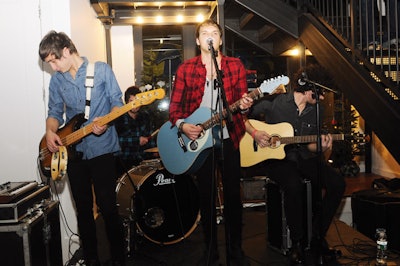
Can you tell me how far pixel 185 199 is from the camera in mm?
3979

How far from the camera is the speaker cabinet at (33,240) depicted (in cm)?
249

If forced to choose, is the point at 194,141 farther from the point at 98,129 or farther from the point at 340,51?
the point at 340,51

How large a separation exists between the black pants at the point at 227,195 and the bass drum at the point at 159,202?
84 cm

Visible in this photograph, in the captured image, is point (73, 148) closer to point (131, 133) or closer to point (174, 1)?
point (131, 133)

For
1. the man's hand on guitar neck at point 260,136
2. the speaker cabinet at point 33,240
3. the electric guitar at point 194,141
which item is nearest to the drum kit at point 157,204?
the electric guitar at point 194,141

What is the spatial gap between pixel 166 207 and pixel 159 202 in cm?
9

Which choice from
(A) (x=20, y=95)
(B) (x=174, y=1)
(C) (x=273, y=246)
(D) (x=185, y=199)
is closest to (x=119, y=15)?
(B) (x=174, y=1)

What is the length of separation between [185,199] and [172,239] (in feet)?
1.42

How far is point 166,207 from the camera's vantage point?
3.93m

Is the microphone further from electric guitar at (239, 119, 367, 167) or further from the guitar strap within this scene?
the guitar strap

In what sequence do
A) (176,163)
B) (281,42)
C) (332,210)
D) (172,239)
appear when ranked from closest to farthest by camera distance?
1. (176,163)
2. (332,210)
3. (172,239)
4. (281,42)

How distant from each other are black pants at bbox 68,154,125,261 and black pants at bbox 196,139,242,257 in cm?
69

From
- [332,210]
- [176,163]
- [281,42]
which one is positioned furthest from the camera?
[281,42]

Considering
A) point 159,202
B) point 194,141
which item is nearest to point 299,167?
point 194,141
